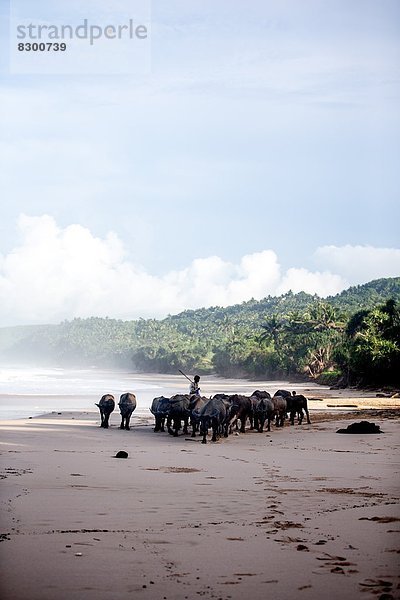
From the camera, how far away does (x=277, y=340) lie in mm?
79250

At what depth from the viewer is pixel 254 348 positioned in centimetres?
8331

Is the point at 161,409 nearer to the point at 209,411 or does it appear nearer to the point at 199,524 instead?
the point at 209,411

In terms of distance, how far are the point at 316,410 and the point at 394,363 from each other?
15.0 meters

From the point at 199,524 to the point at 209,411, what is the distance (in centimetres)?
968

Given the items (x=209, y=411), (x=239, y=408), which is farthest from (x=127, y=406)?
(x=209, y=411)

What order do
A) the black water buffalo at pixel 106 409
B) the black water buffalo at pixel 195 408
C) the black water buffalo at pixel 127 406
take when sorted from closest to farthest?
the black water buffalo at pixel 195 408 → the black water buffalo at pixel 127 406 → the black water buffalo at pixel 106 409

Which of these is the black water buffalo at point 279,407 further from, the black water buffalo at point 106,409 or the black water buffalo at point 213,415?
the black water buffalo at point 106,409

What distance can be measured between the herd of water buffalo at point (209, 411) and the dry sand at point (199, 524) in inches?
107

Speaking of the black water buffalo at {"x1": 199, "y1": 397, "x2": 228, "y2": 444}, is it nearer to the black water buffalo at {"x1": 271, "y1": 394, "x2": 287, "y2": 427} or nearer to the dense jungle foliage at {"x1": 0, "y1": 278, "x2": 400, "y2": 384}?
the black water buffalo at {"x1": 271, "y1": 394, "x2": 287, "y2": 427}

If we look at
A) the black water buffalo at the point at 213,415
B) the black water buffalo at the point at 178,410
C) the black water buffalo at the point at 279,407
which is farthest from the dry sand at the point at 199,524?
the black water buffalo at the point at 279,407

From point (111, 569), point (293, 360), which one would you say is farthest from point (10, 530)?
point (293, 360)

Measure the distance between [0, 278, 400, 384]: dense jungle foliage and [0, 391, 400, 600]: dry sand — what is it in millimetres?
31234

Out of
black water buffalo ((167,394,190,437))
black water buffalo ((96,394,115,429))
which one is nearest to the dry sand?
black water buffalo ((167,394,190,437))

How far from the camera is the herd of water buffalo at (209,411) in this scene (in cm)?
1652
